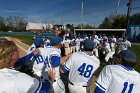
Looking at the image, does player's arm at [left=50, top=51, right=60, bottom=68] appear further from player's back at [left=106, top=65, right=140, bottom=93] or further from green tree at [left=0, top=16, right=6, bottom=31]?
green tree at [left=0, top=16, right=6, bottom=31]

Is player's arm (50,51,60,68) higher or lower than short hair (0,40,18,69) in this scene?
lower

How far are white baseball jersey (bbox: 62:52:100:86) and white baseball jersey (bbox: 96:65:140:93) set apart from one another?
1549 mm

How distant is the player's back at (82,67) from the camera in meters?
5.64

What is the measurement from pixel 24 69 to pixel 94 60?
219 inches

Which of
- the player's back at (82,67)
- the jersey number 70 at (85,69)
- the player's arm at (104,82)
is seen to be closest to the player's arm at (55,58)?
the player's back at (82,67)

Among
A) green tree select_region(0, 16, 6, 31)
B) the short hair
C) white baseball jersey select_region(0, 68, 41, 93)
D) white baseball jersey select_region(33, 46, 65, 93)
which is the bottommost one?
green tree select_region(0, 16, 6, 31)

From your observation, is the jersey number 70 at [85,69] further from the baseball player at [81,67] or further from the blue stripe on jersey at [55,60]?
the blue stripe on jersey at [55,60]

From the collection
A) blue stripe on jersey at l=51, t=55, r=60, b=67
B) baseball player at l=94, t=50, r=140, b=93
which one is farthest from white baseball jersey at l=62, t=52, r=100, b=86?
baseball player at l=94, t=50, r=140, b=93

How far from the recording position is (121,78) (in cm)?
405

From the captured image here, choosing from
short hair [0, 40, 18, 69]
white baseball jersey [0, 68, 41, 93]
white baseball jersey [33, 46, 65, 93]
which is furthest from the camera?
white baseball jersey [33, 46, 65, 93]

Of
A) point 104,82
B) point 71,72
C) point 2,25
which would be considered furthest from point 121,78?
point 2,25

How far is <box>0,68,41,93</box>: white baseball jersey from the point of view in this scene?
8.52ft

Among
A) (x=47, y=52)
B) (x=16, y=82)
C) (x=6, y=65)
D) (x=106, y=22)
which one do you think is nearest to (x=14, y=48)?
(x=6, y=65)

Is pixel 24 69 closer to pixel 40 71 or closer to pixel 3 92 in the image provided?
pixel 40 71
